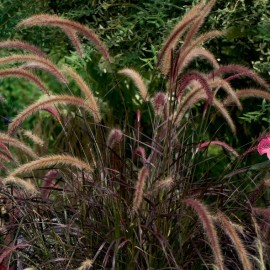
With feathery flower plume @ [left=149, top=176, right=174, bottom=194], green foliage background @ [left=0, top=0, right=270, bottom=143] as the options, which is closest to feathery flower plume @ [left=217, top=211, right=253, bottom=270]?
feathery flower plume @ [left=149, top=176, right=174, bottom=194]

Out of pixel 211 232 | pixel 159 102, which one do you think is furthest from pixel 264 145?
pixel 211 232

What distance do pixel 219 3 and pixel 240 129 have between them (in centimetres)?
106

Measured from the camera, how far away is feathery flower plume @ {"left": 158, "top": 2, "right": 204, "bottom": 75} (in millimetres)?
3760

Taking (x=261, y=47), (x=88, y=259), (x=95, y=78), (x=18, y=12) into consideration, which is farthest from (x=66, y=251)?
(x=95, y=78)

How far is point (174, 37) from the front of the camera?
3.80m

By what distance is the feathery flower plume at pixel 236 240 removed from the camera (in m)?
3.36

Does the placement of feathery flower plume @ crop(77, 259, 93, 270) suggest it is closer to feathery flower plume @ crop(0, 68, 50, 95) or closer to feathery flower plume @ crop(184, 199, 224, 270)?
feathery flower plume @ crop(184, 199, 224, 270)

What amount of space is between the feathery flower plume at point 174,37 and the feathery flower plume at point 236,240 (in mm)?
725

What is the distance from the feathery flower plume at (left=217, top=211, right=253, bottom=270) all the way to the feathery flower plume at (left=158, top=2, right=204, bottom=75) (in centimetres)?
72

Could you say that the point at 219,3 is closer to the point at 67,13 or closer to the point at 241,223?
the point at 67,13

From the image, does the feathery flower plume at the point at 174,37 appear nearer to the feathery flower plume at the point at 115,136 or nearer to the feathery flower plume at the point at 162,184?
the feathery flower plume at the point at 115,136

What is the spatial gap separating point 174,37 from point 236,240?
0.90m

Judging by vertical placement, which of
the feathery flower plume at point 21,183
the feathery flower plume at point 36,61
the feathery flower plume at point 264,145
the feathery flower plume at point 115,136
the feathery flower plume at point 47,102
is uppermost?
the feathery flower plume at point 36,61

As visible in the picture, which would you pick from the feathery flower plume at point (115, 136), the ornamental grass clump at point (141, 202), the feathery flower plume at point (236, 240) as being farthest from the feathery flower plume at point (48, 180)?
the feathery flower plume at point (236, 240)
